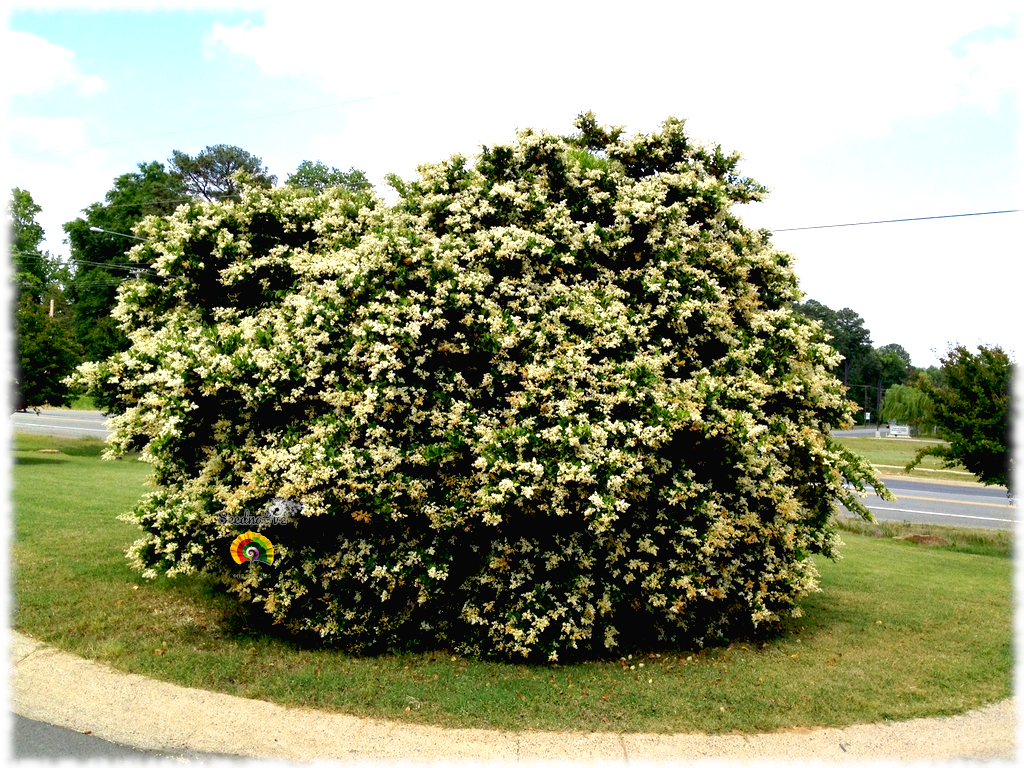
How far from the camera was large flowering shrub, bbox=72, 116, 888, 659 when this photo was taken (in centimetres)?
Result: 628

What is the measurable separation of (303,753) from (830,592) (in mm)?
7242

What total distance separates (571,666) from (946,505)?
20.0 meters

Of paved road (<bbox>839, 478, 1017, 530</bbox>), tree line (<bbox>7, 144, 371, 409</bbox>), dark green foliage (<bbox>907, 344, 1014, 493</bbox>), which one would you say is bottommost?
paved road (<bbox>839, 478, 1017, 530</bbox>)

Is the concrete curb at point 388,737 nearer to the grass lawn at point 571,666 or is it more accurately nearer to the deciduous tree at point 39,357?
the grass lawn at point 571,666

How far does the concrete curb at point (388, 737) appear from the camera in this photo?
495 centimetres

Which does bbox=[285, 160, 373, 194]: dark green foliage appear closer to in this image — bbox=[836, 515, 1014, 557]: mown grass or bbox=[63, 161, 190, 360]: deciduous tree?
bbox=[63, 161, 190, 360]: deciduous tree

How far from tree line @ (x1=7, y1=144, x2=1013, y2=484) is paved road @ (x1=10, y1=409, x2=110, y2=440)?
11.9 ft

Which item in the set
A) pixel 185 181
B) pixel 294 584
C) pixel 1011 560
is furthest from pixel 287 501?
pixel 185 181

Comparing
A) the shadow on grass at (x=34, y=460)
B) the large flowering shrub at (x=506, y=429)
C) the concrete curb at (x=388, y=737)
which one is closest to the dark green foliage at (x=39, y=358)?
the shadow on grass at (x=34, y=460)

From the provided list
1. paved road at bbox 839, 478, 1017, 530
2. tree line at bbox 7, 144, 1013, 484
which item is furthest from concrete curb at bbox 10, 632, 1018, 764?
paved road at bbox 839, 478, 1017, 530

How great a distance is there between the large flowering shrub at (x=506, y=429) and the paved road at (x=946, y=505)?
46.3 ft

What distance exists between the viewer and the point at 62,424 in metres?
33.8

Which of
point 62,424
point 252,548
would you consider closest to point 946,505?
point 252,548

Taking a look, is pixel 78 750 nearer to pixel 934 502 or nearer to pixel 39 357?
pixel 39 357
